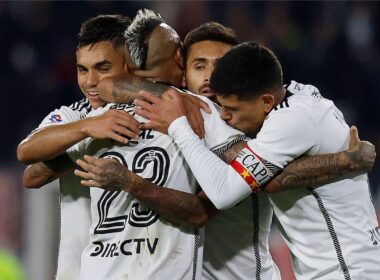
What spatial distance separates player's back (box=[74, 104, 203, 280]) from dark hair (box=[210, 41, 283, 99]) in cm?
31

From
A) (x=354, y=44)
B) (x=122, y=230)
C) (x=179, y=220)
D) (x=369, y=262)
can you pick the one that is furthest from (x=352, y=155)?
(x=354, y=44)

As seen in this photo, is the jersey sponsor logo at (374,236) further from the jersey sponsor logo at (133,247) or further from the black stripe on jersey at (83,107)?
the black stripe on jersey at (83,107)

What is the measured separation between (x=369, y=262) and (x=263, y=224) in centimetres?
53

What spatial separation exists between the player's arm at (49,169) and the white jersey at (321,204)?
0.79 metres

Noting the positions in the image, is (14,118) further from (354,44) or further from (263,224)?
(263,224)

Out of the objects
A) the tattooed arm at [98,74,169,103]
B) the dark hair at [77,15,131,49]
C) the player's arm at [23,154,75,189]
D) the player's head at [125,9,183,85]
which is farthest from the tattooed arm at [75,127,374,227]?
the dark hair at [77,15,131,49]

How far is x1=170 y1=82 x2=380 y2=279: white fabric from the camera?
3385mm

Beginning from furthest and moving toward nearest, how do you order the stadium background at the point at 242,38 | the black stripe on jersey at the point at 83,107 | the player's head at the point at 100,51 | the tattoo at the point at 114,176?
the stadium background at the point at 242,38 < the black stripe on jersey at the point at 83,107 < the player's head at the point at 100,51 < the tattoo at the point at 114,176

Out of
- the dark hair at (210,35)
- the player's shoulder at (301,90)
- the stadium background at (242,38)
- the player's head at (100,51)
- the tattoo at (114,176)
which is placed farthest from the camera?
the stadium background at (242,38)

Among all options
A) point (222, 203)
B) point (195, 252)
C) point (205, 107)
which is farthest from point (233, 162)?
point (195, 252)

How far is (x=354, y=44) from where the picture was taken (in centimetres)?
996

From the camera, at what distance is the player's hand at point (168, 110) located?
3.42 m

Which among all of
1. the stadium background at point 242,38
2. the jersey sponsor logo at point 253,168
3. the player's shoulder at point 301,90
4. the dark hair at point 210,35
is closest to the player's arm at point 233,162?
the jersey sponsor logo at point 253,168

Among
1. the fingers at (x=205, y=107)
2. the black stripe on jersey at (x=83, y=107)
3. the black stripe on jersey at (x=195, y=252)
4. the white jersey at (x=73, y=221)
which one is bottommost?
the white jersey at (x=73, y=221)
